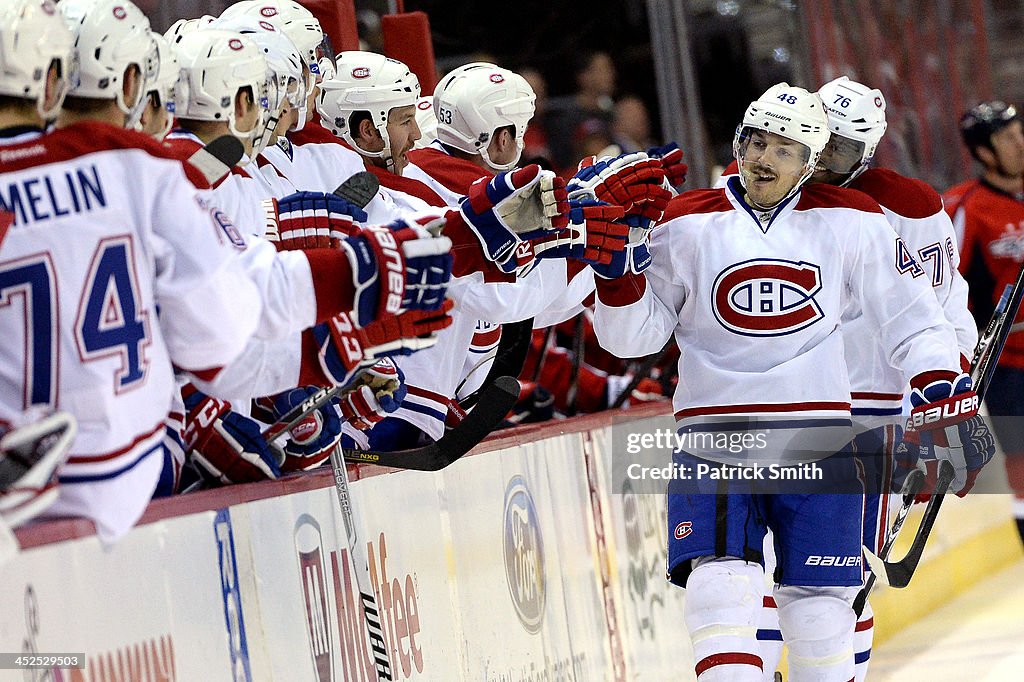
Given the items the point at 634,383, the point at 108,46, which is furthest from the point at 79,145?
the point at 634,383

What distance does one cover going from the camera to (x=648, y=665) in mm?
4090

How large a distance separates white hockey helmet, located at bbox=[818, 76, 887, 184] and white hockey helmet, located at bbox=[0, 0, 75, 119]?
2.22 metres

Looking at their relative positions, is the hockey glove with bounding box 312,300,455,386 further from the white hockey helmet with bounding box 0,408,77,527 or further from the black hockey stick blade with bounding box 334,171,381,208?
the white hockey helmet with bounding box 0,408,77,527

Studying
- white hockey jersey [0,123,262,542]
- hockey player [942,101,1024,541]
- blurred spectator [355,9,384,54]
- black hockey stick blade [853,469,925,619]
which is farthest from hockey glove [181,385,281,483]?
hockey player [942,101,1024,541]

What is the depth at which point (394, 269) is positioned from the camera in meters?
2.12

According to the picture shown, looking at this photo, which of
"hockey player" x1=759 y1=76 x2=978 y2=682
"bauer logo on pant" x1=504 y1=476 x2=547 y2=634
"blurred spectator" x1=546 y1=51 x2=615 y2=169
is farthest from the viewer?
"blurred spectator" x1=546 y1=51 x2=615 y2=169

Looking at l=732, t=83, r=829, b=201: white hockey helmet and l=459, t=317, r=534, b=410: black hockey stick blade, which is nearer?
l=732, t=83, r=829, b=201: white hockey helmet

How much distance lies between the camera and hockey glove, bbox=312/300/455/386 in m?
2.31

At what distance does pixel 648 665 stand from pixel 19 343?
2564mm

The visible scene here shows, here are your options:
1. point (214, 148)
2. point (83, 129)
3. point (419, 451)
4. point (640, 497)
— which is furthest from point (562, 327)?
point (83, 129)

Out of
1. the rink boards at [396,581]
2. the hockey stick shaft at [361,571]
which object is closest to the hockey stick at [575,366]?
the rink boards at [396,581]

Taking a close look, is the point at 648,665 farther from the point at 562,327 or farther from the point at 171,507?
the point at 171,507

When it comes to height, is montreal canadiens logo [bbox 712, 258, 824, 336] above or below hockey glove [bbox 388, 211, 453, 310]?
below

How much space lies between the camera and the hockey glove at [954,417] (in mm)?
3285
